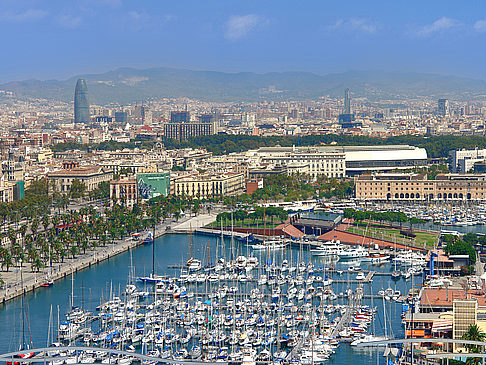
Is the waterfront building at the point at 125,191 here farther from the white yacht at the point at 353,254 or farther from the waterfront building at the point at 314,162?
the white yacht at the point at 353,254

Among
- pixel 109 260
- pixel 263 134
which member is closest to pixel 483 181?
pixel 109 260

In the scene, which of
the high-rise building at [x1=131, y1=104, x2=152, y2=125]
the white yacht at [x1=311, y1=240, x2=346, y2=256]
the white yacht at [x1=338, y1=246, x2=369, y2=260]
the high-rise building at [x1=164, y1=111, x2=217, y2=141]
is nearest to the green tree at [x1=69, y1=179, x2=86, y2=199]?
the white yacht at [x1=311, y1=240, x2=346, y2=256]

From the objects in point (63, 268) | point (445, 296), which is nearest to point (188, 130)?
point (63, 268)

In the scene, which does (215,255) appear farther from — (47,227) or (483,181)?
(483,181)

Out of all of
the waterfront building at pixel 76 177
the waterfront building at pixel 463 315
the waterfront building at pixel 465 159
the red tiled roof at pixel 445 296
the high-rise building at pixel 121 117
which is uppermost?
the high-rise building at pixel 121 117

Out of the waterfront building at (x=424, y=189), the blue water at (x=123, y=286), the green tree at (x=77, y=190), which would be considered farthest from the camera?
the green tree at (x=77, y=190)

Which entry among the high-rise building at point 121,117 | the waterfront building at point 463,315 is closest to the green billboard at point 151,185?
the waterfront building at point 463,315
